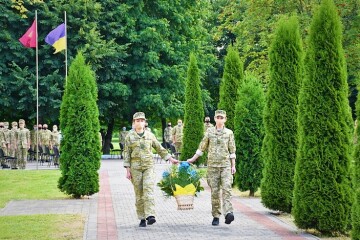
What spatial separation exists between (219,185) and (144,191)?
159 centimetres

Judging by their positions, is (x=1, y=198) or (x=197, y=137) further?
(x=197, y=137)

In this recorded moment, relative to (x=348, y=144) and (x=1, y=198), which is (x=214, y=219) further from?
(x=1, y=198)

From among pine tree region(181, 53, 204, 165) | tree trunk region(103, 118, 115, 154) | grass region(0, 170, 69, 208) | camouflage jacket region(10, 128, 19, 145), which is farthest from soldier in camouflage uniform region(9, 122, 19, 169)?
tree trunk region(103, 118, 115, 154)

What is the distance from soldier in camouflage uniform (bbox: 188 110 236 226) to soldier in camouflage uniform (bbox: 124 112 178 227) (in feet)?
3.74

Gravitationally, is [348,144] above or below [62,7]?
below

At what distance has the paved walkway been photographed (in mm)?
13836

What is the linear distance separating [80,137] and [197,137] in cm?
1199

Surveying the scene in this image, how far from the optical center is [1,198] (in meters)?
21.2

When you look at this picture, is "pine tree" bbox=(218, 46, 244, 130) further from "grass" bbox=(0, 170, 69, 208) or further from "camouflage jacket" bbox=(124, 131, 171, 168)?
"camouflage jacket" bbox=(124, 131, 171, 168)

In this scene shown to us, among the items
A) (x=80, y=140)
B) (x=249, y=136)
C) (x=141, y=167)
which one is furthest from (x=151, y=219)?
(x=249, y=136)

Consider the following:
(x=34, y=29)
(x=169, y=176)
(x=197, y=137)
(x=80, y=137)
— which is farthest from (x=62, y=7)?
(x=169, y=176)

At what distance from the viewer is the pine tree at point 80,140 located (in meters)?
21.0

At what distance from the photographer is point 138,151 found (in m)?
15.4

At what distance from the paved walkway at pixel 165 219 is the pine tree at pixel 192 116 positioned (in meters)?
9.84
